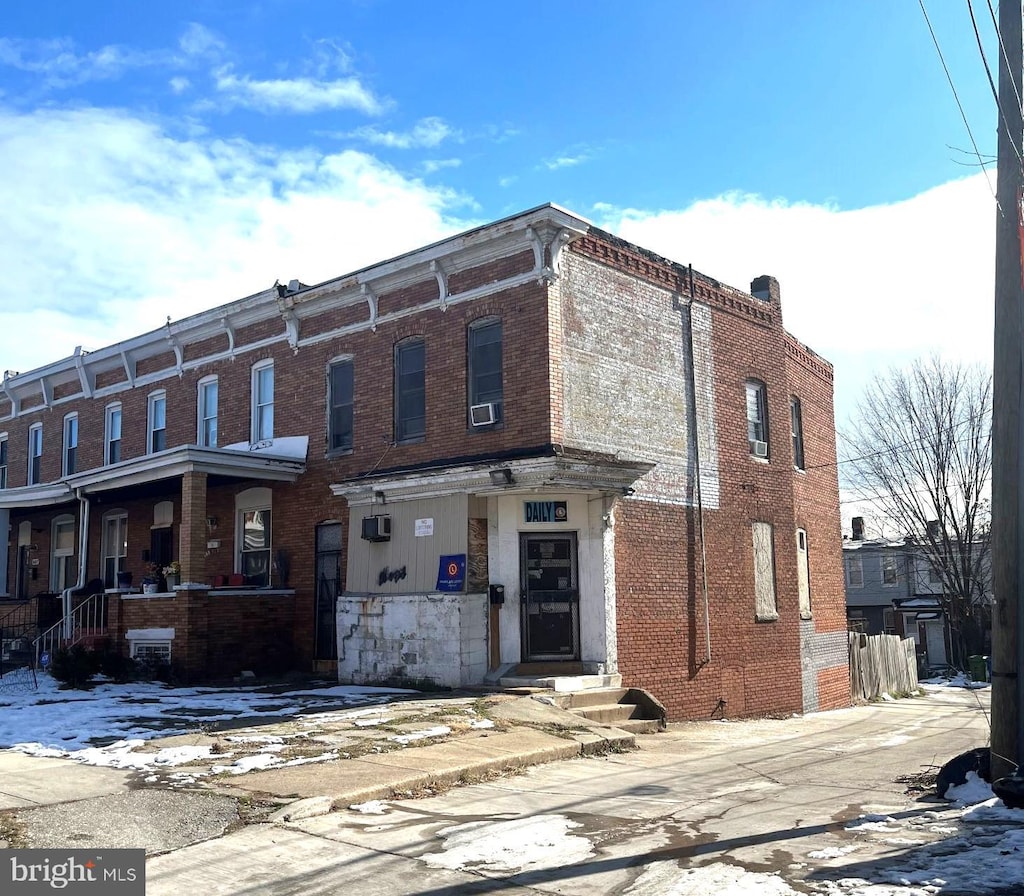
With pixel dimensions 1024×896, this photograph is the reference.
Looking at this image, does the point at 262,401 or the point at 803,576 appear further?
the point at 803,576

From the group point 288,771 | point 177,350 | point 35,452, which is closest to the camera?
point 288,771

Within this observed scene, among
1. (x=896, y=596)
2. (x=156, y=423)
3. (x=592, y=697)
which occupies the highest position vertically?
(x=156, y=423)

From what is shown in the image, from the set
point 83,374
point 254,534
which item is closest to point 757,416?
point 254,534

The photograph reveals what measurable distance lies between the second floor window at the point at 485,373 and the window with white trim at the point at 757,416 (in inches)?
260

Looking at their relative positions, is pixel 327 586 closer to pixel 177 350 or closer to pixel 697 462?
pixel 177 350

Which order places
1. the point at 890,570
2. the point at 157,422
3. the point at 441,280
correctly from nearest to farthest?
the point at 441,280, the point at 157,422, the point at 890,570

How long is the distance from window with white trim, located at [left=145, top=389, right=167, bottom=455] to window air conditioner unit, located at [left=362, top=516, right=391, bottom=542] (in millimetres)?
8262

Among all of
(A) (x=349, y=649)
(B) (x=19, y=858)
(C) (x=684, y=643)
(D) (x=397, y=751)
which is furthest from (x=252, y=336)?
(B) (x=19, y=858)

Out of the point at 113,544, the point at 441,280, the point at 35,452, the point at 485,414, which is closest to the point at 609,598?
the point at 485,414

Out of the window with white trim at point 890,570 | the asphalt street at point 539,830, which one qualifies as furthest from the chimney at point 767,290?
the window with white trim at point 890,570

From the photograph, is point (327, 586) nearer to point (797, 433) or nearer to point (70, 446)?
point (70, 446)

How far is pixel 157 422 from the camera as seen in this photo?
939 inches

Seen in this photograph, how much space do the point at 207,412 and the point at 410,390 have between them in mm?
6397

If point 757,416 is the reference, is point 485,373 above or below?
above
